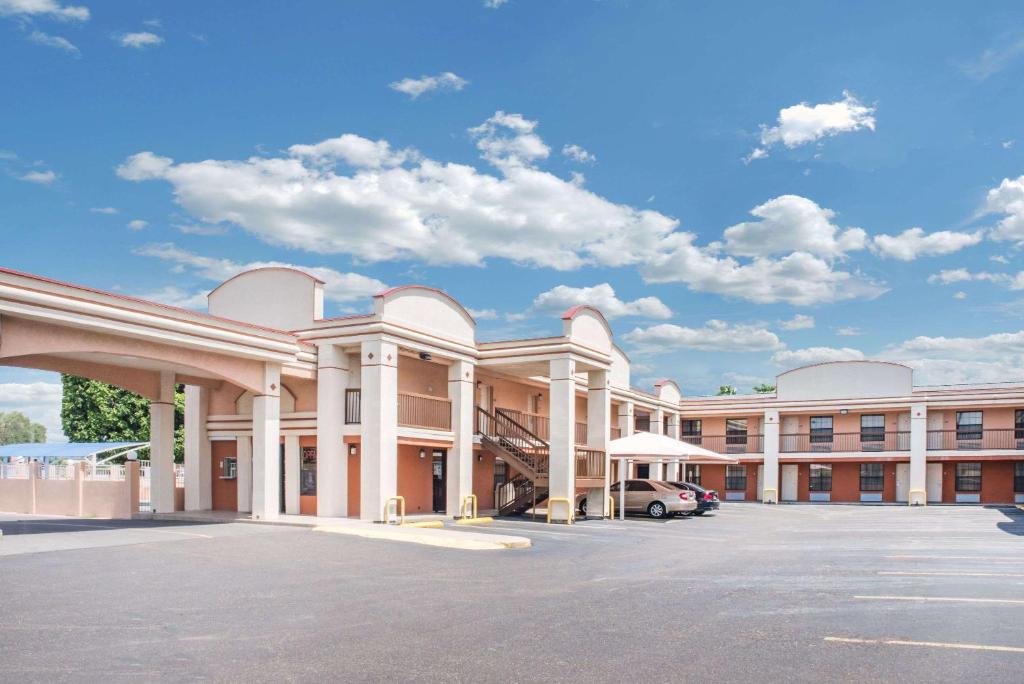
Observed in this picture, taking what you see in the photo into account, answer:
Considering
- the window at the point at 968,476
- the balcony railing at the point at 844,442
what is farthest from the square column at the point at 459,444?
the window at the point at 968,476

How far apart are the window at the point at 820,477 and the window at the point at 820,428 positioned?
1.34m

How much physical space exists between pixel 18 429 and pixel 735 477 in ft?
362

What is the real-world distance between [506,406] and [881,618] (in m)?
23.7

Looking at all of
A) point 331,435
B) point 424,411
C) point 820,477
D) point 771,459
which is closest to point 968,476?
point 820,477

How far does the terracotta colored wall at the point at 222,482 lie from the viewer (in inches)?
1080

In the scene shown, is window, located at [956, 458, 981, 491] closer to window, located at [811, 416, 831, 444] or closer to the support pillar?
the support pillar

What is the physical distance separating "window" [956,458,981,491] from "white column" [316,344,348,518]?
31.9m

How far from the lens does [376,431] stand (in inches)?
951

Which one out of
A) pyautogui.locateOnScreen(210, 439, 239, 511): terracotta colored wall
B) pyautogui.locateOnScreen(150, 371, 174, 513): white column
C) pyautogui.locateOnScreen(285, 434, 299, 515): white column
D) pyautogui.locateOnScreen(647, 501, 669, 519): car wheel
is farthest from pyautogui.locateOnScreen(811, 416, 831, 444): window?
pyautogui.locateOnScreen(150, 371, 174, 513): white column

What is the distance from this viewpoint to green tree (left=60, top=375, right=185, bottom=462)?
52.9 metres

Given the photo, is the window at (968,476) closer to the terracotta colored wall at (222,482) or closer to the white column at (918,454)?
the white column at (918,454)

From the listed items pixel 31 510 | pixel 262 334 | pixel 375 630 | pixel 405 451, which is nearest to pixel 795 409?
pixel 405 451

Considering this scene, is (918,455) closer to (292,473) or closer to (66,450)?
(292,473)

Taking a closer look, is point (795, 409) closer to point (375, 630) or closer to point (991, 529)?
point (991, 529)
